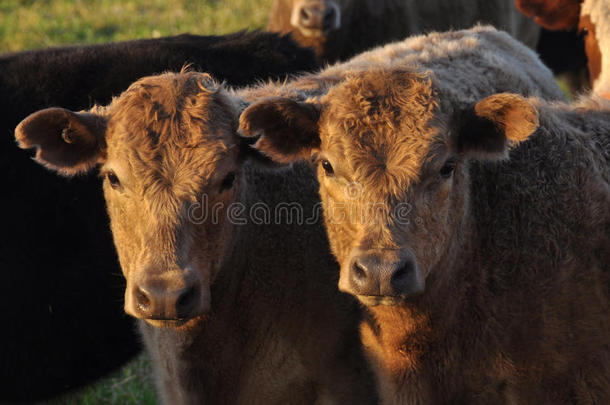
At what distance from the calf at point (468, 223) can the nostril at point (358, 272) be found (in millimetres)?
81

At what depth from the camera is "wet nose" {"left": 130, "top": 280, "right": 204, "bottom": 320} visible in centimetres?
342

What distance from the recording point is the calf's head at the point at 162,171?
352cm

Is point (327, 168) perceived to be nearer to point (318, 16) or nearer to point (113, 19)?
point (318, 16)

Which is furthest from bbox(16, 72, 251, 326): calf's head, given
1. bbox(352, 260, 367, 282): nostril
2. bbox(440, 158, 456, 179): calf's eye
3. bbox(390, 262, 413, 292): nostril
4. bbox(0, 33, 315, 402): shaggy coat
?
bbox(0, 33, 315, 402): shaggy coat

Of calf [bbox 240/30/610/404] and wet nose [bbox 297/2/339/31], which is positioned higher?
calf [bbox 240/30/610/404]

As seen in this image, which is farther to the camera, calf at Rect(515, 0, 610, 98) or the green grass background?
the green grass background

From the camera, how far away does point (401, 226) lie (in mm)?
3494

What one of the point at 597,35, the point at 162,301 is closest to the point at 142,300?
the point at 162,301

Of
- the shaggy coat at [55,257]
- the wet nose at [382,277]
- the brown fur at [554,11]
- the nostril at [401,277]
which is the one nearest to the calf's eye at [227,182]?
the wet nose at [382,277]

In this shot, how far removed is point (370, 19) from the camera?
867cm

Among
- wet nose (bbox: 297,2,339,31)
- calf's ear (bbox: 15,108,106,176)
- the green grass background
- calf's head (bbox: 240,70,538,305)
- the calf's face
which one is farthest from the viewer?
the green grass background

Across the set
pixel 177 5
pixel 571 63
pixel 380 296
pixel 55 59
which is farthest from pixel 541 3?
pixel 177 5

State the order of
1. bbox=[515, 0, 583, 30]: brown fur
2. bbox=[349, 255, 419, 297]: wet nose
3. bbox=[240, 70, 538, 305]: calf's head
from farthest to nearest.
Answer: bbox=[515, 0, 583, 30]: brown fur, bbox=[240, 70, 538, 305]: calf's head, bbox=[349, 255, 419, 297]: wet nose

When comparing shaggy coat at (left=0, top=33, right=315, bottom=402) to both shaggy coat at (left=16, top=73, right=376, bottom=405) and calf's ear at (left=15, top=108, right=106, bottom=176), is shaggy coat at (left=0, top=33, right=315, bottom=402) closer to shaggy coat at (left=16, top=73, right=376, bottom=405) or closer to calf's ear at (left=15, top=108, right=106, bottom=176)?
shaggy coat at (left=16, top=73, right=376, bottom=405)
